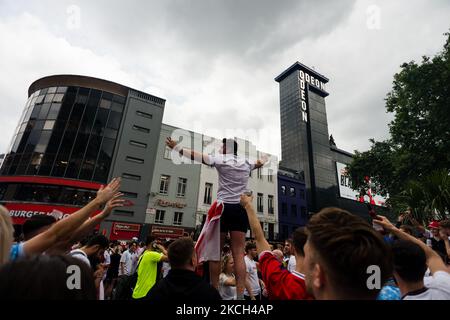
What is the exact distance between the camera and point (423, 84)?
16.4 meters

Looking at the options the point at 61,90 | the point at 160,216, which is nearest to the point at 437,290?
the point at 160,216

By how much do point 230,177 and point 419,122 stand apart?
18548 mm

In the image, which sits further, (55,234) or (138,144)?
(138,144)

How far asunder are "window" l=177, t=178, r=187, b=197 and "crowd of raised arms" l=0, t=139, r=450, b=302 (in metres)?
24.6

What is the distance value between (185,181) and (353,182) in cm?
1785

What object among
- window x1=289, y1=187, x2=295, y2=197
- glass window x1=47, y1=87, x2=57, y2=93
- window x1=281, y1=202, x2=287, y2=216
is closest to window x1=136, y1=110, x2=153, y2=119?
glass window x1=47, y1=87, x2=57, y2=93

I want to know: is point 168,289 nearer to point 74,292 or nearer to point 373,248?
point 74,292

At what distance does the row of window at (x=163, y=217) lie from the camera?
26.7 m

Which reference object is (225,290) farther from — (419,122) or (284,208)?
Answer: (284,208)

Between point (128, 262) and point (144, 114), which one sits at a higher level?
point (144, 114)

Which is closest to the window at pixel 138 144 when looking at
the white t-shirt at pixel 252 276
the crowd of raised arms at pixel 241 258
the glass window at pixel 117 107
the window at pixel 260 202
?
the glass window at pixel 117 107

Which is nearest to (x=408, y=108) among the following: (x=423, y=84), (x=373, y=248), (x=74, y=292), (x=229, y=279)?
(x=423, y=84)

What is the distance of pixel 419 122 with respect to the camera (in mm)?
16547

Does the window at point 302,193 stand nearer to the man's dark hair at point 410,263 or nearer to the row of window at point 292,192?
the row of window at point 292,192
